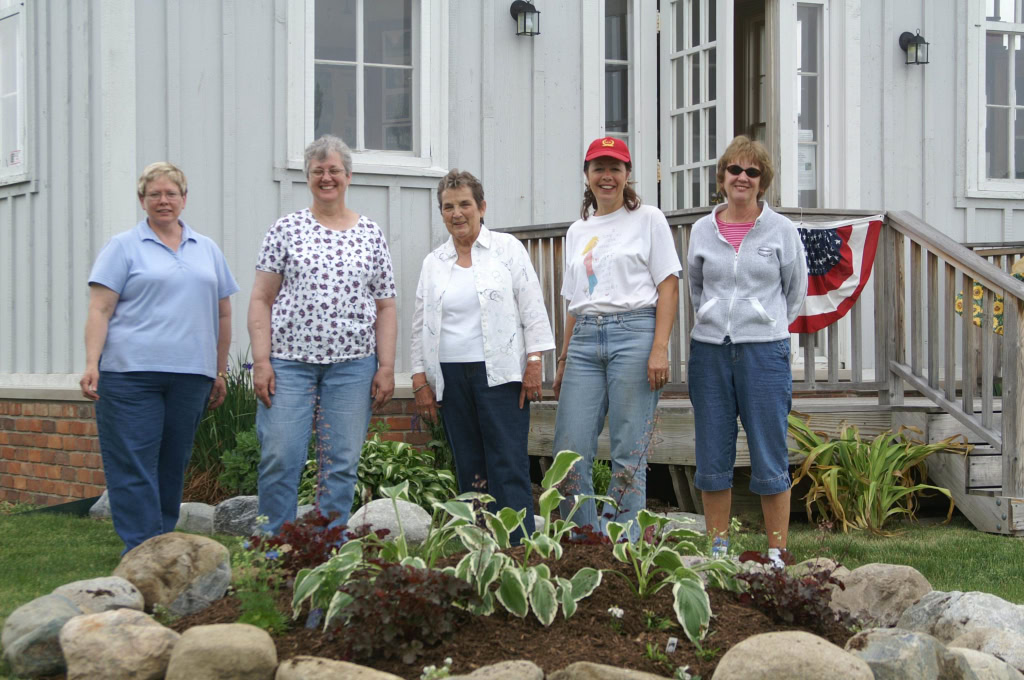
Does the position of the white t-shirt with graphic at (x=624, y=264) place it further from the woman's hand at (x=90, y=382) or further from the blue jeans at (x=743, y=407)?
the woman's hand at (x=90, y=382)

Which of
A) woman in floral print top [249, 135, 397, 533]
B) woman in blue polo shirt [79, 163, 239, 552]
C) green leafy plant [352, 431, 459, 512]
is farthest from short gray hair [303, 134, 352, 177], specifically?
green leafy plant [352, 431, 459, 512]

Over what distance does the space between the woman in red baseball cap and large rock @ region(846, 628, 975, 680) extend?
53.1 inches

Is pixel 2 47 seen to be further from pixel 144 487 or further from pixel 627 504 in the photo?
pixel 627 504

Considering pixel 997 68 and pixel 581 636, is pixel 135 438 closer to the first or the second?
pixel 581 636

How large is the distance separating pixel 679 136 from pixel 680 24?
771 mm

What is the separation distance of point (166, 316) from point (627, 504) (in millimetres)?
1821

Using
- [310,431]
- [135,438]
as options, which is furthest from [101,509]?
[310,431]

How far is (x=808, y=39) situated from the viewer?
855 centimetres

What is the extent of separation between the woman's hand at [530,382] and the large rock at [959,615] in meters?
1.54

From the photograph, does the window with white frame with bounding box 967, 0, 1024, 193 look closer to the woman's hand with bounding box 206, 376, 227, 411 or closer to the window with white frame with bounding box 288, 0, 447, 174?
the window with white frame with bounding box 288, 0, 447, 174

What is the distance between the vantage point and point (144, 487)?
441 centimetres

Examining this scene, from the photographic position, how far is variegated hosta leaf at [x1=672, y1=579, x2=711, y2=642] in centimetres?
318

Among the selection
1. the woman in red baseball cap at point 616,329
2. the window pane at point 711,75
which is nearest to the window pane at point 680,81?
the window pane at point 711,75

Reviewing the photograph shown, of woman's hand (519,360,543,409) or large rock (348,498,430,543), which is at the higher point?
woman's hand (519,360,543,409)
